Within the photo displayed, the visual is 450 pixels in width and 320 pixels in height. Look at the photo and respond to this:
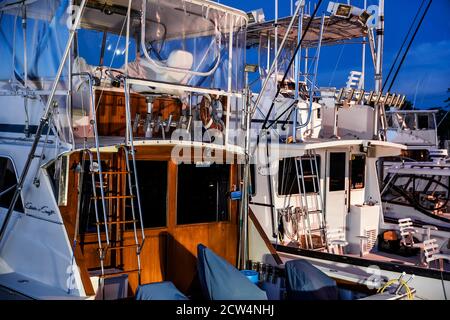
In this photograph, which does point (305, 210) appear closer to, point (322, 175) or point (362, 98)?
point (322, 175)

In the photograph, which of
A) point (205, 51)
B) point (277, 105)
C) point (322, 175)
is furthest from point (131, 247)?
point (277, 105)

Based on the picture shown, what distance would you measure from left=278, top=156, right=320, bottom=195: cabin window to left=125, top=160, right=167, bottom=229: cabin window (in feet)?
11.3

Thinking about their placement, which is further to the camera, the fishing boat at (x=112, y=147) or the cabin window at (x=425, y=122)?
the cabin window at (x=425, y=122)

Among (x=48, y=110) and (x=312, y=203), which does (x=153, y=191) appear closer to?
(x=48, y=110)

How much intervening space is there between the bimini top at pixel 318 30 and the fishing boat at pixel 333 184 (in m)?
0.05

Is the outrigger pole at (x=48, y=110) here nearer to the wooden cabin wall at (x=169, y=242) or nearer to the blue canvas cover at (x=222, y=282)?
the wooden cabin wall at (x=169, y=242)

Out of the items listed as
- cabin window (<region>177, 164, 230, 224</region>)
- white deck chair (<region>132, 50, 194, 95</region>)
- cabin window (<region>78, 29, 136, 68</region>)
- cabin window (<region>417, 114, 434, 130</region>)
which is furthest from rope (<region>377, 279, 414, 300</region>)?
cabin window (<region>417, 114, 434, 130</region>)

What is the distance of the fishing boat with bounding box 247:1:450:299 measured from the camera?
8219mm

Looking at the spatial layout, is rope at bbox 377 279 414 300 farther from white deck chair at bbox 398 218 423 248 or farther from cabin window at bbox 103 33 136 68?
cabin window at bbox 103 33 136 68

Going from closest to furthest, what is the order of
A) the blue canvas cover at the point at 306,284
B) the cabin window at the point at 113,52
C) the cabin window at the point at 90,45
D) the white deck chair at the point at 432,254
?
the blue canvas cover at the point at 306,284 < the cabin window at the point at 90,45 < the cabin window at the point at 113,52 < the white deck chair at the point at 432,254

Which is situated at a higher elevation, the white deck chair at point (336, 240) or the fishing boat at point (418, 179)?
the fishing boat at point (418, 179)

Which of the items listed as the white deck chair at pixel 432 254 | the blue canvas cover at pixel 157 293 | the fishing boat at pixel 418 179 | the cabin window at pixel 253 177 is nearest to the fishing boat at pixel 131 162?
the blue canvas cover at pixel 157 293

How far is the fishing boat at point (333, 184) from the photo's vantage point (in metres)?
8.22
